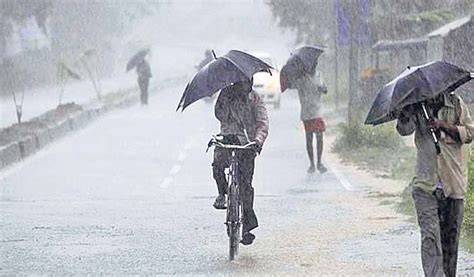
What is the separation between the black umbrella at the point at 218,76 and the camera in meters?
9.15

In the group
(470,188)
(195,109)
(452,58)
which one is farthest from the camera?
(195,109)

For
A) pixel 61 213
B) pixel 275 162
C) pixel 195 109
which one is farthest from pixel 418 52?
pixel 61 213

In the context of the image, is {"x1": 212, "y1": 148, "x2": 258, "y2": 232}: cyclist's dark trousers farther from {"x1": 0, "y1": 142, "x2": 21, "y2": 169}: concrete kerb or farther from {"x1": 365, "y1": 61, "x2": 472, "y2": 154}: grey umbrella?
{"x1": 0, "y1": 142, "x2": 21, "y2": 169}: concrete kerb

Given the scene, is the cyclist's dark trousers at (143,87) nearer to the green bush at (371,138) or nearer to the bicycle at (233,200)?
the green bush at (371,138)

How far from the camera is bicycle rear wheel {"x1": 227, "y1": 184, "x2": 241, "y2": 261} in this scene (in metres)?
9.13

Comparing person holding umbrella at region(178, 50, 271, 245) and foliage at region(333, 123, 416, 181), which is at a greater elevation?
person holding umbrella at region(178, 50, 271, 245)

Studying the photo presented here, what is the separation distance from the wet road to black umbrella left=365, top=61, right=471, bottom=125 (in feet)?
6.39

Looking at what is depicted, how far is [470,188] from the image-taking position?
A: 10289 mm

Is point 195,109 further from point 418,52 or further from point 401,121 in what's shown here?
point 401,121

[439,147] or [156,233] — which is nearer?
[439,147]

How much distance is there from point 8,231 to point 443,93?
575 centimetres

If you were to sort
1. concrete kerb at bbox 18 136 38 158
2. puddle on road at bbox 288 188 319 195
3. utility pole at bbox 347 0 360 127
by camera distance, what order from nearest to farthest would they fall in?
puddle on road at bbox 288 188 319 195 → concrete kerb at bbox 18 136 38 158 → utility pole at bbox 347 0 360 127

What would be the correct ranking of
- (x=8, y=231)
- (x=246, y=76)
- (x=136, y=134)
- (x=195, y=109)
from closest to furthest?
(x=246, y=76)
(x=8, y=231)
(x=136, y=134)
(x=195, y=109)

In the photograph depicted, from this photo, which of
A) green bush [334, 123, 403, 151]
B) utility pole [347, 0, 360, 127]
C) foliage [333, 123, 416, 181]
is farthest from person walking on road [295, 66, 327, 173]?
utility pole [347, 0, 360, 127]
